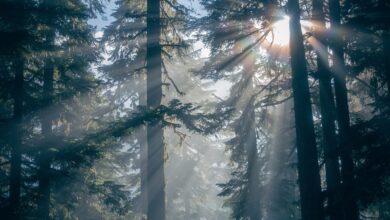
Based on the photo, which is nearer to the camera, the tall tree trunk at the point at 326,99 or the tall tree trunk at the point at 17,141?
the tall tree trunk at the point at 17,141

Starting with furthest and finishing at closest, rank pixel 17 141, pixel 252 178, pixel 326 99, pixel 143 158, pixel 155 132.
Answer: pixel 143 158
pixel 252 178
pixel 326 99
pixel 155 132
pixel 17 141

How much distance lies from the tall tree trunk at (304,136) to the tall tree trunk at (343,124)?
0.81 meters

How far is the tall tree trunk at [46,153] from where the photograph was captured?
13.5m

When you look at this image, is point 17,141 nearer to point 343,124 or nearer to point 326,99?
point 343,124

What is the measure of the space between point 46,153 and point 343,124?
36.0ft

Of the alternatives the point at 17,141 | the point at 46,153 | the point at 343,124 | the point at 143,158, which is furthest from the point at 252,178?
the point at 17,141

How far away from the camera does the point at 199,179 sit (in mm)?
38781

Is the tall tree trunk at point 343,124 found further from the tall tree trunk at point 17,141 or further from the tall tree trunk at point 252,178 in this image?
A: the tall tree trunk at point 17,141

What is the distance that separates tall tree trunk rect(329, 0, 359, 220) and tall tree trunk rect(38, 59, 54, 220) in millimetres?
10176

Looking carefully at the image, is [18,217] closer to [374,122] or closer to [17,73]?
[17,73]

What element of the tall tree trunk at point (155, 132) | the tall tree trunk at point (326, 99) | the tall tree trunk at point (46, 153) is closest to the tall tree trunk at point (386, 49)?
the tall tree trunk at point (326, 99)

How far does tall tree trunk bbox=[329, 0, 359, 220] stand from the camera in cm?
1059

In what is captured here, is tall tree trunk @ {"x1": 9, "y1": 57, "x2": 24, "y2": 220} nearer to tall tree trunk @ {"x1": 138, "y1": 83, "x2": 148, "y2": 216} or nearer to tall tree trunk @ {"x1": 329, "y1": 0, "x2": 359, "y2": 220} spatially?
tall tree trunk @ {"x1": 329, "y1": 0, "x2": 359, "y2": 220}

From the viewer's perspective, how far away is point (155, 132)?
1362cm
